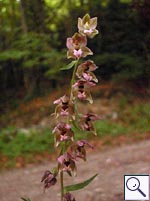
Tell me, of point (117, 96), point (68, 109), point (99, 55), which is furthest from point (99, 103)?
point (68, 109)

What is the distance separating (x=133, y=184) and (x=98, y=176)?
4660mm

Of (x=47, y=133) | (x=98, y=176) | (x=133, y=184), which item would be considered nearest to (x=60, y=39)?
(x=47, y=133)

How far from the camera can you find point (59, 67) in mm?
10875

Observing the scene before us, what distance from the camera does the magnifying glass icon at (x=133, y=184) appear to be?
1719mm

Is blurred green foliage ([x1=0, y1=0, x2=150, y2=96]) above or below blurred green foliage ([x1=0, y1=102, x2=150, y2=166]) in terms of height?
above

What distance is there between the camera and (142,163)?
678 centimetres

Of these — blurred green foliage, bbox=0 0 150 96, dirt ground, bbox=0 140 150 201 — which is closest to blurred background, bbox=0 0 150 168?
blurred green foliage, bbox=0 0 150 96

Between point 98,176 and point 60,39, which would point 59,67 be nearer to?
point 60,39

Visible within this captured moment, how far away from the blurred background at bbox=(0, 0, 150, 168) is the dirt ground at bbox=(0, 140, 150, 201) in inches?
37.4

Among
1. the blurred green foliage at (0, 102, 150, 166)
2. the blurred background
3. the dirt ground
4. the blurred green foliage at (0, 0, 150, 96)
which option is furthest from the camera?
the blurred green foliage at (0, 0, 150, 96)

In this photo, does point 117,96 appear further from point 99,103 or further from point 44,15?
point 44,15

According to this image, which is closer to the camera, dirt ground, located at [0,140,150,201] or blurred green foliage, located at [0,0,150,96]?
dirt ground, located at [0,140,150,201]

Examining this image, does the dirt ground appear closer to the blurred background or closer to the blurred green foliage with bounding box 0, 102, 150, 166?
the blurred green foliage with bounding box 0, 102, 150, 166

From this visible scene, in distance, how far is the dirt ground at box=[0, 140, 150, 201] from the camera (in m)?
5.43
